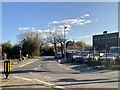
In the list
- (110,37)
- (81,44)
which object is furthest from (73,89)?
(81,44)

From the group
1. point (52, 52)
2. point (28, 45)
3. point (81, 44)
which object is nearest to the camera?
point (28, 45)

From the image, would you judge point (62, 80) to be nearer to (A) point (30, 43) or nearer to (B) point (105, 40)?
(A) point (30, 43)

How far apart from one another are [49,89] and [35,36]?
74.0m

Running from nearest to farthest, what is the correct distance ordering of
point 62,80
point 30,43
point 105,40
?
point 62,80 < point 30,43 < point 105,40

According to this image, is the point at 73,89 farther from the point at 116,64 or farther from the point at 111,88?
the point at 116,64

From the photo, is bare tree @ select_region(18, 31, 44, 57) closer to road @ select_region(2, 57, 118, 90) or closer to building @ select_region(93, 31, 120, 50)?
building @ select_region(93, 31, 120, 50)

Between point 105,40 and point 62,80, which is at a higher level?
point 105,40

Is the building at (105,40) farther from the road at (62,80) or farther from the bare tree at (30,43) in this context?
the road at (62,80)

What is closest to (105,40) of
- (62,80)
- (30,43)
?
(30,43)

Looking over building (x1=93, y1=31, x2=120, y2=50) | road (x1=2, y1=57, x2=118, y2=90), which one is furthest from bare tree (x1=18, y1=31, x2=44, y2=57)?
road (x1=2, y1=57, x2=118, y2=90)

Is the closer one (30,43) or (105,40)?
(30,43)

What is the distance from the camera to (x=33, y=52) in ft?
284

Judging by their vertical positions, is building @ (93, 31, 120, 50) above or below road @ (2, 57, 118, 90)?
above

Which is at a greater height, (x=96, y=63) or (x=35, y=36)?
(x=35, y=36)
